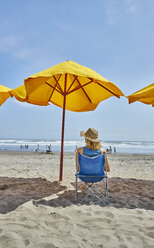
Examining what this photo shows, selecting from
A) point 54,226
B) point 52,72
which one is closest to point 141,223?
point 54,226

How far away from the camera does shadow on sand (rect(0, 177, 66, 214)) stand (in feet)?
10.3

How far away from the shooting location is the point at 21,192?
3877 millimetres

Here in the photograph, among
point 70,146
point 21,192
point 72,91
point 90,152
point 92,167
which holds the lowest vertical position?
point 70,146

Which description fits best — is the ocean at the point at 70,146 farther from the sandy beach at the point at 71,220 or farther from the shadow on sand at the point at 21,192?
the sandy beach at the point at 71,220

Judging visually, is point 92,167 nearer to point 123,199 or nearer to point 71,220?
point 123,199

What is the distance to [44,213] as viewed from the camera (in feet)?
9.05

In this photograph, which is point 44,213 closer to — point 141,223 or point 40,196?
point 40,196

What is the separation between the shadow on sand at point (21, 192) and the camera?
3.13 m

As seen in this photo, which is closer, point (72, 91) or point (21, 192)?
point (21, 192)

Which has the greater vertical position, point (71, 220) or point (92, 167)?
point (92, 167)

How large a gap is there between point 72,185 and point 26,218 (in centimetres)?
213

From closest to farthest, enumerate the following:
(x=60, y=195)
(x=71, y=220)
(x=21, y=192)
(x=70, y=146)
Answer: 1. (x=71, y=220)
2. (x=60, y=195)
3. (x=21, y=192)
4. (x=70, y=146)

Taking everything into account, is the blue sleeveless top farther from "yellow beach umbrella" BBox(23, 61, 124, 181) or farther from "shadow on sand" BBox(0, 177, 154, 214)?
"yellow beach umbrella" BBox(23, 61, 124, 181)

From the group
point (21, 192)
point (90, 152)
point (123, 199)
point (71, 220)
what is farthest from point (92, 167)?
point (21, 192)
